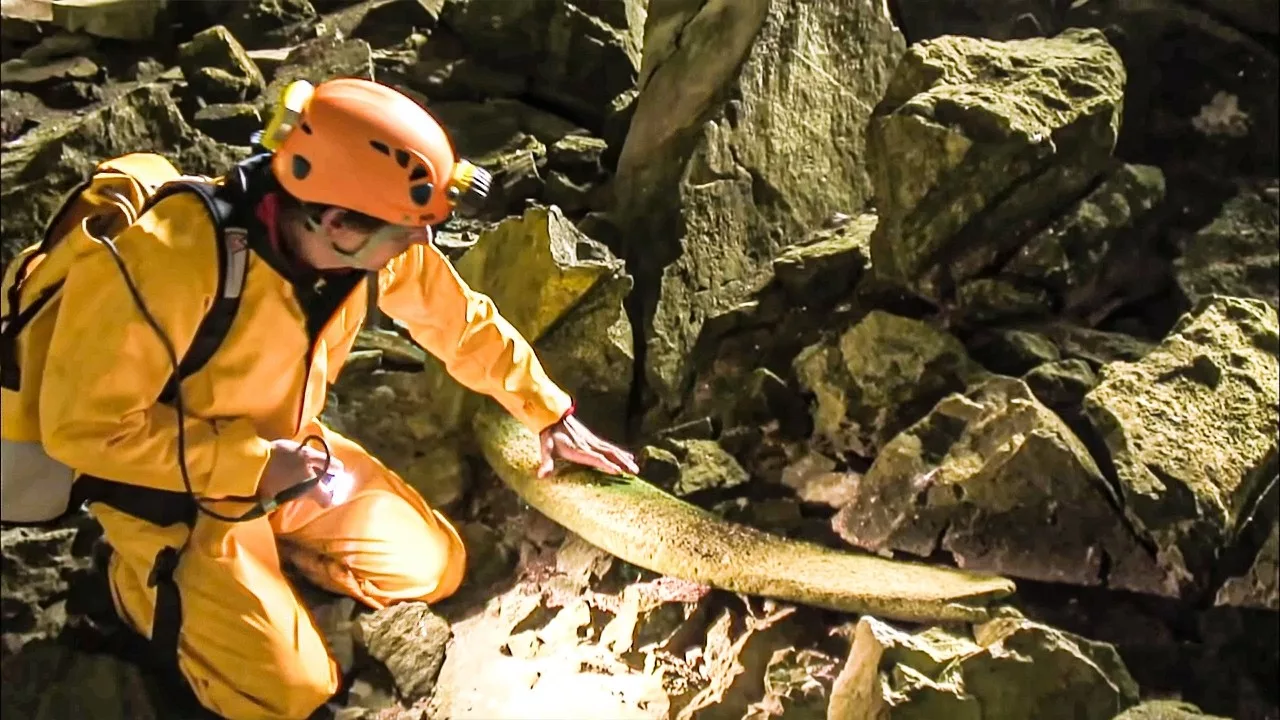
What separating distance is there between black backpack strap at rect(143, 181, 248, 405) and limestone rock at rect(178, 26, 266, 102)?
1.19 meters

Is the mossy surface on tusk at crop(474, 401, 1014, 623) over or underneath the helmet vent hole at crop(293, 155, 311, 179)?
underneath

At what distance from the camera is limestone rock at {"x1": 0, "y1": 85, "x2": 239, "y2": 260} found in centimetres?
210

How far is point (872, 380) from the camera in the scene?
70.5 inches

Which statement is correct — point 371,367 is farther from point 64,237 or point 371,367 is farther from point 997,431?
point 997,431

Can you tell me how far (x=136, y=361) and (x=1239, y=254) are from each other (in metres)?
1.77

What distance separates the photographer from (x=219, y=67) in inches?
93.4

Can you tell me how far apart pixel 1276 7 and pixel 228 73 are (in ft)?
6.89

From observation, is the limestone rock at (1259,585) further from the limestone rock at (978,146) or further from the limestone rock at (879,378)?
the limestone rock at (978,146)

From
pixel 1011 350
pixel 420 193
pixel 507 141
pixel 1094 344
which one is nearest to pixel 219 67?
pixel 507 141

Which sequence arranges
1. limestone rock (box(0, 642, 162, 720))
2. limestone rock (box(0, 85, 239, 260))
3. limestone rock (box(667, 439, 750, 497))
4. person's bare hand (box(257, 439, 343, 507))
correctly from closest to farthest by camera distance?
person's bare hand (box(257, 439, 343, 507)), limestone rock (box(0, 642, 162, 720)), limestone rock (box(667, 439, 750, 497)), limestone rock (box(0, 85, 239, 260))

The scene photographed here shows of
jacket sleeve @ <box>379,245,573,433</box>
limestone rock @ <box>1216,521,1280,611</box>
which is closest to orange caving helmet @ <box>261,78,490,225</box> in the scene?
jacket sleeve @ <box>379,245,573,433</box>

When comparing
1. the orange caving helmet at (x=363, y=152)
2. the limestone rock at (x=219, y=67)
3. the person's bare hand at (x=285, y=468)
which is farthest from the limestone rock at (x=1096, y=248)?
the limestone rock at (x=219, y=67)

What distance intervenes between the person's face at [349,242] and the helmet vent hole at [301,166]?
0.05 metres

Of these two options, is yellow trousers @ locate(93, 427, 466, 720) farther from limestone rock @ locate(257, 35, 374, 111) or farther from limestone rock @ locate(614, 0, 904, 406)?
limestone rock @ locate(257, 35, 374, 111)
